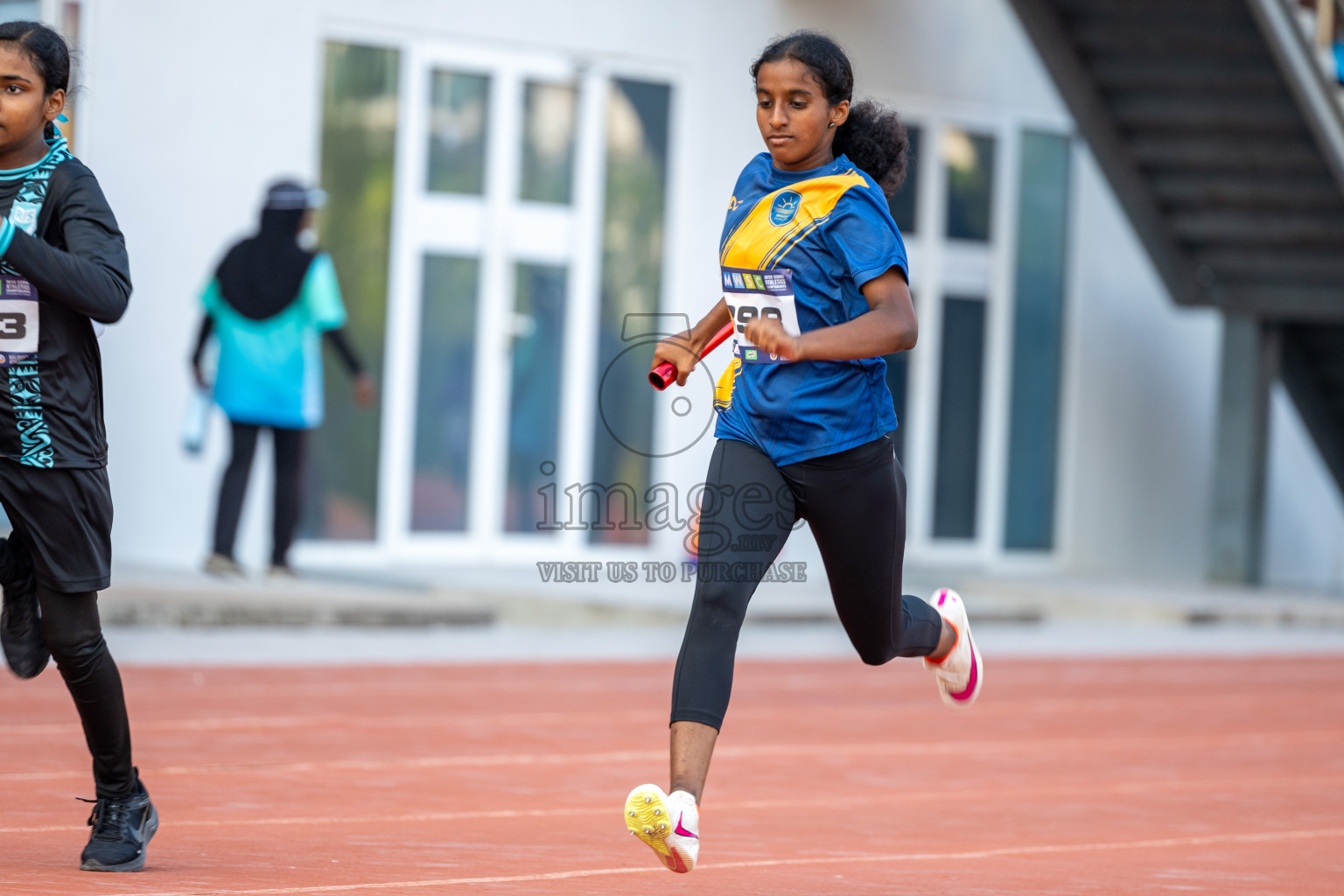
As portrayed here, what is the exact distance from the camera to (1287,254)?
15562mm

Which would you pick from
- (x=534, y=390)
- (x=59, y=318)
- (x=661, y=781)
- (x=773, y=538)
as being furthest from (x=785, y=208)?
(x=534, y=390)

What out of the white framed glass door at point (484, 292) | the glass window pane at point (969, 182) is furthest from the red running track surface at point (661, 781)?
the glass window pane at point (969, 182)

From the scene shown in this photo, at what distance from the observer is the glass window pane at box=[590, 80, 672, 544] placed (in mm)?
15070

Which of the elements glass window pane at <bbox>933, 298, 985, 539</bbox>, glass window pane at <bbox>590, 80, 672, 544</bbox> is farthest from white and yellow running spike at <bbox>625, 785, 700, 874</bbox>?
glass window pane at <bbox>933, 298, 985, 539</bbox>

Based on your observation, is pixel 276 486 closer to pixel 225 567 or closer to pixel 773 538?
pixel 225 567

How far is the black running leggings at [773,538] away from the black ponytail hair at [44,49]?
1.65m

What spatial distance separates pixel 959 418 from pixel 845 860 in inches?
477

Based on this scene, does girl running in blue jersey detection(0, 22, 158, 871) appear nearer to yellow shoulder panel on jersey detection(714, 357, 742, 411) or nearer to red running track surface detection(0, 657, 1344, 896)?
red running track surface detection(0, 657, 1344, 896)

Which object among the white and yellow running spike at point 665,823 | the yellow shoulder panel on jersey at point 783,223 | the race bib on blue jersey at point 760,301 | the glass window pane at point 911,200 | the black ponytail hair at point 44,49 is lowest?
the white and yellow running spike at point 665,823

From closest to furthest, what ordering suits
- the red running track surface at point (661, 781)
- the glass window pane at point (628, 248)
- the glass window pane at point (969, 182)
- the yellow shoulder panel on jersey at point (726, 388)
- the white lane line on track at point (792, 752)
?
the yellow shoulder panel on jersey at point (726, 388) < the red running track surface at point (661, 781) < the white lane line on track at point (792, 752) < the glass window pane at point (628, 248) < the glass window pane at point (969, 182)

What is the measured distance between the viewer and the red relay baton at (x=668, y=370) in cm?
449

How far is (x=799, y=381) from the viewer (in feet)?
14.2

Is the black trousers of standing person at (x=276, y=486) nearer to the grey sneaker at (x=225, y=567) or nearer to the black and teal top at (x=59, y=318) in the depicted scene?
the grey sneaker at (x=225, y=567)

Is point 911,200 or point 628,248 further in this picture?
point 911,200
